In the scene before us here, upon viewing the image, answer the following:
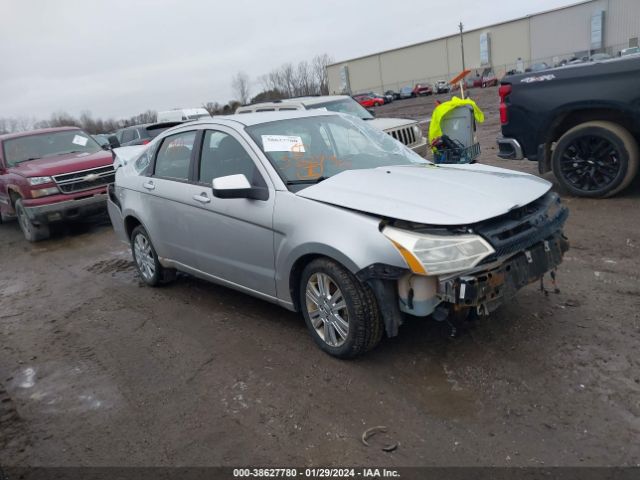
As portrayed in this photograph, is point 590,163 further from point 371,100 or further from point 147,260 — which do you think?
point 371,100

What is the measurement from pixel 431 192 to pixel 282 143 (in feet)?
4.50

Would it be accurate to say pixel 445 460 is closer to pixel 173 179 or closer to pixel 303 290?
pixel 303 290

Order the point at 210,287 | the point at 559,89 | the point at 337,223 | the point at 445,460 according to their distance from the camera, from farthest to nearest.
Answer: the point at 559,89
the point at 210,287
the point at 337,223
the point at 445,460

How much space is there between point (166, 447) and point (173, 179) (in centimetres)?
275

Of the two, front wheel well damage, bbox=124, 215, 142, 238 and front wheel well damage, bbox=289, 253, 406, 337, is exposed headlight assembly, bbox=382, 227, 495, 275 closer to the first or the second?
front wheel well damage, bbox=289, 253, 406, 337

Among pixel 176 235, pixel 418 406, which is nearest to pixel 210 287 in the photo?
pixel 176 235

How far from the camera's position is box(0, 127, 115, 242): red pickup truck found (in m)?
8.95

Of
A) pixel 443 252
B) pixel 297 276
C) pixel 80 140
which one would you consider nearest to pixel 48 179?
pixel 80 140

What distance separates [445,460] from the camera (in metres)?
2.75

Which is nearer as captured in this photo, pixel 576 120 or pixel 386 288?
pixel 386 288

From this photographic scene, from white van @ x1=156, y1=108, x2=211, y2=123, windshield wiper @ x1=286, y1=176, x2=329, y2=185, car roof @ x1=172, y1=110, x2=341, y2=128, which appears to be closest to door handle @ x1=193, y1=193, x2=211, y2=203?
car roof @ x1=172, y1=110, x2=341, y2=128

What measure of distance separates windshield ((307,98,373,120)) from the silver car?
17.5 ft

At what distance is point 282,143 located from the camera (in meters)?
4.35

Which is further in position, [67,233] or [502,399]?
[67,233]
